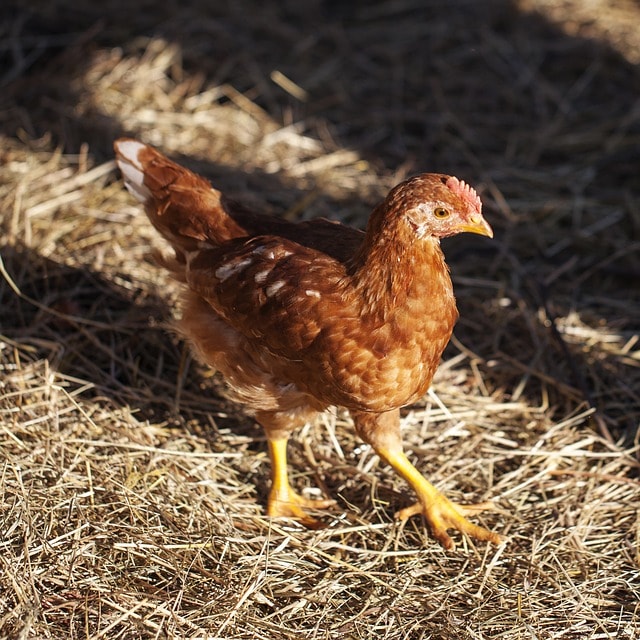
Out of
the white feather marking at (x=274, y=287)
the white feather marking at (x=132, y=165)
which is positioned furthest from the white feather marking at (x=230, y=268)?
the white feather marking at (x=132, y=165)

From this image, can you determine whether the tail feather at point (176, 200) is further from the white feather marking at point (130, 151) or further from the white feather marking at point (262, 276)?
the white feather marking at point (262, 276)

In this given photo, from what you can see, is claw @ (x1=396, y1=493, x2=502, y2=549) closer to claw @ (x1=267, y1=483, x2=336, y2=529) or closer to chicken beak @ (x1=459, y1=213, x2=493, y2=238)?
claw @ (x1=267, y1=483, x2=336, y2=529)

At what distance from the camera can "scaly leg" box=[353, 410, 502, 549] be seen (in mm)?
3293

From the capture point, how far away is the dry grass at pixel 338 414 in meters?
3.04

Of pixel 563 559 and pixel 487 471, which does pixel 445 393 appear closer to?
pixel 487 471

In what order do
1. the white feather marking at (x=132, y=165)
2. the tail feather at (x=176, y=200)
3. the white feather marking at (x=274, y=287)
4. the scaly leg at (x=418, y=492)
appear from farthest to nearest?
the white feather marking at (x=132, y=165), the tail feather at (x=176, y=200), the scaly leg at (x=418, y=492), the white feather marking at (x=274, y=287)

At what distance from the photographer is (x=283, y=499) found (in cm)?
351

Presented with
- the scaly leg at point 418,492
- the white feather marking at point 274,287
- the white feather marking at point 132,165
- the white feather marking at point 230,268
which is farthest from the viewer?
the white feather marking at point 132,165

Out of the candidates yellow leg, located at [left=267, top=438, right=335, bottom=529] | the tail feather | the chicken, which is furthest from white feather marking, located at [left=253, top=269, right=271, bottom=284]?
yellow leg, located at [left=267, top=438, right=335, bottom=529]

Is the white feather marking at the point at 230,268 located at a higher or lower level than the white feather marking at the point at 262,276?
lower

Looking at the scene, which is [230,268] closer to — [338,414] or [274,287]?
[274,287]

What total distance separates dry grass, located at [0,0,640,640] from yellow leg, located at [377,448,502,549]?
3.0 inches

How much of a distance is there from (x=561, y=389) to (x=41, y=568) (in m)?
2.51

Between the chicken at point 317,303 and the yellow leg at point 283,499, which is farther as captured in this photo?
the yellow leg at point 283,499
